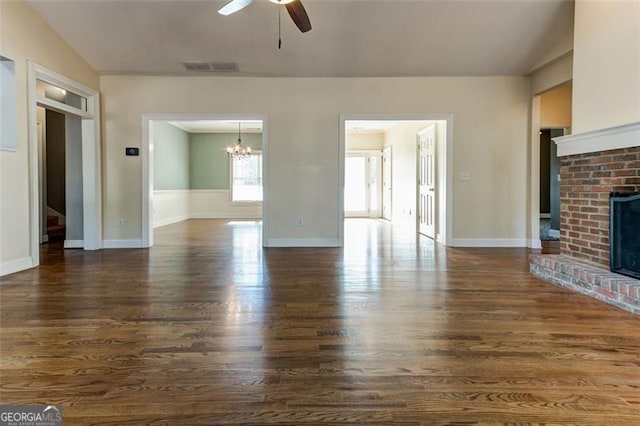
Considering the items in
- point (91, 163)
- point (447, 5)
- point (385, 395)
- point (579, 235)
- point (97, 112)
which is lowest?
point (385, 395)

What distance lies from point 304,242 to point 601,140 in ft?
12.9

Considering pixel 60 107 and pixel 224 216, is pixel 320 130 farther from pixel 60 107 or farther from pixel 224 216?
pixel 224 216

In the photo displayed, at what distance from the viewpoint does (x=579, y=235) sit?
12.7 ft

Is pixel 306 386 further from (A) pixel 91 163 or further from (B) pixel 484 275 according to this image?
(A) pixel 91 163

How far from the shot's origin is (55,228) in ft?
23.1

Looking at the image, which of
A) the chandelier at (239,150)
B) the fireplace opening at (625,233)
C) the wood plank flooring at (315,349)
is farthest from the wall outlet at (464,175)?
the chandelier at (239,150)

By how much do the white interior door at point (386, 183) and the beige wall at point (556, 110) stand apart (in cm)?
482

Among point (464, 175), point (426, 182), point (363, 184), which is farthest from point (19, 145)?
point (363, 184)

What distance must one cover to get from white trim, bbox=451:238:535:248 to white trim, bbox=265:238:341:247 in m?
1.87

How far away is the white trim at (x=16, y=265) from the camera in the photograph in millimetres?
4094

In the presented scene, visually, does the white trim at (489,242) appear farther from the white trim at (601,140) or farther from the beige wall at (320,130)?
the white trim at (601,140)

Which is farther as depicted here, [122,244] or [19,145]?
[122,244]

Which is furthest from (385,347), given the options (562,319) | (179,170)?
(179,170)

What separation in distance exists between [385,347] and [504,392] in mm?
661
